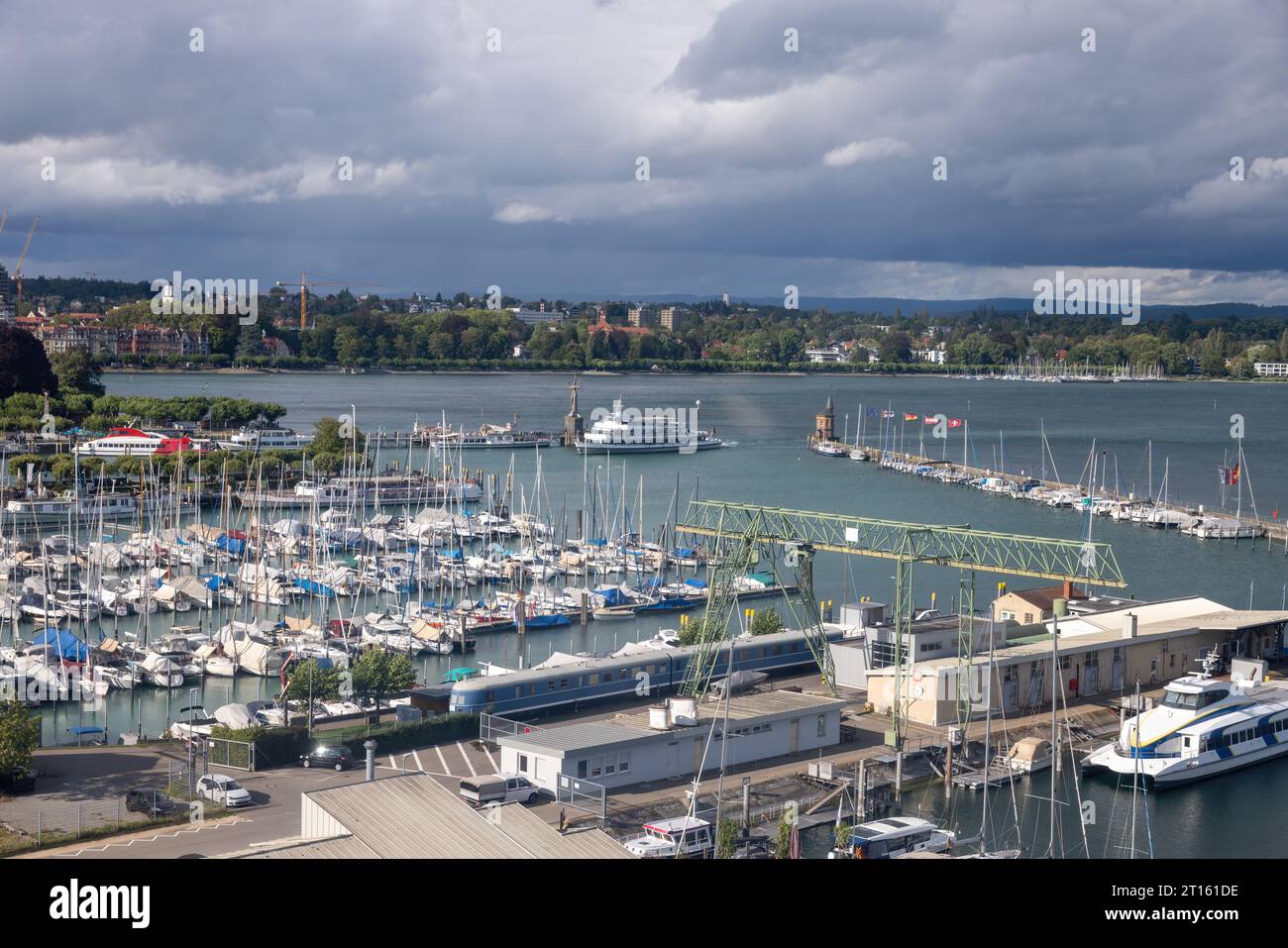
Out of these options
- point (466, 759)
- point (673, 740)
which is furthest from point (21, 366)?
point (673, 740)

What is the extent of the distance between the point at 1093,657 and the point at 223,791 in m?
7.10

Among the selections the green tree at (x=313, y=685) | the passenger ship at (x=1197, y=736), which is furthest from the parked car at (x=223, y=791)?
the passenger ship at (x=1197, y=736)

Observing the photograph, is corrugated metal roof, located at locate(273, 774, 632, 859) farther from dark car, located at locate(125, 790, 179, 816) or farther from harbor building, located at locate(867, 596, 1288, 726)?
harbor building, located at locate(867, 596, 1288, 726)

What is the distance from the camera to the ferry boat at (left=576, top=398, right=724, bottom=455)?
38.9 metres

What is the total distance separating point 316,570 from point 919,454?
75.3ft

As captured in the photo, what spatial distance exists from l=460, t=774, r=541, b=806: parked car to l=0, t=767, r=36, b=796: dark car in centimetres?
260

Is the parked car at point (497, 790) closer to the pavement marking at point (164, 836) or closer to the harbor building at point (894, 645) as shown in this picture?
the pavement marking at point (164, 836)

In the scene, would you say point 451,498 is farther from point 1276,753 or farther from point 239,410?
point 1276,753

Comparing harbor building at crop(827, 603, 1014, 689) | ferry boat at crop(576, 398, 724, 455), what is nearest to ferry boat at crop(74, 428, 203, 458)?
ferry boat at crop(576, 398, 724, 455)

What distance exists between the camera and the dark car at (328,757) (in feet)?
29.4

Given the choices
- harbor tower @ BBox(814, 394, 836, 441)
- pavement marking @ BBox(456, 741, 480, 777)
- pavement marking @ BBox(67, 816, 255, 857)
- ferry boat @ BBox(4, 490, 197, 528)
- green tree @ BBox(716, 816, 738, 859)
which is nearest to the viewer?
pavement marking @ BBox(67, 816, 255, 857)

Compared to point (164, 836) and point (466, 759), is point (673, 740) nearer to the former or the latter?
point (466, 759)

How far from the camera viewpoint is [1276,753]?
1052 cm
